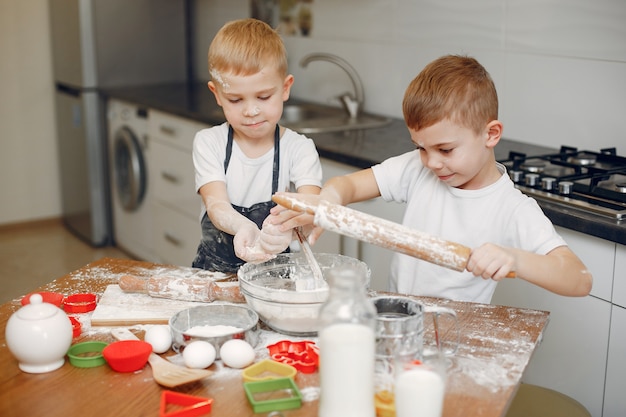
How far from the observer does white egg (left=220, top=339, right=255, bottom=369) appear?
1220 millimetres

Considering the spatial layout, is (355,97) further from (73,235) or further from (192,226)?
(73,235)

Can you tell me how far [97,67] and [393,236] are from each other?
124 inches

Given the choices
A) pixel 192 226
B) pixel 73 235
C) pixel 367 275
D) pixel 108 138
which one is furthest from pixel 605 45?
pixel 73 235

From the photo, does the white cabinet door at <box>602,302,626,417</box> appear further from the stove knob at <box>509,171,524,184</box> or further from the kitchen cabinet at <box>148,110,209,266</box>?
the kitchen cabinet at <box>148,110,209,266</box>

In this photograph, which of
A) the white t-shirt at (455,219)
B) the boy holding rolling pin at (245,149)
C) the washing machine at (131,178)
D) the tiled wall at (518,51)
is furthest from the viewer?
the washing machine at (131,178)

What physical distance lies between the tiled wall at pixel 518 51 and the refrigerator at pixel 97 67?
1219 millimetres

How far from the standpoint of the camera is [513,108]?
2.63 metres

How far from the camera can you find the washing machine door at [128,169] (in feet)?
12.7

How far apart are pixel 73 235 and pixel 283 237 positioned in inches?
134

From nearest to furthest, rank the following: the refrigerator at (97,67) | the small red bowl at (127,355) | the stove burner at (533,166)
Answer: the small red bowl at (127,355) → the stove burner at (533,166) → the refrigerator at (97,67)

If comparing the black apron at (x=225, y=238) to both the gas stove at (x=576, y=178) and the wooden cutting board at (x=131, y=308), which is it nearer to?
the wooden cutting board at (x=131, y=308)

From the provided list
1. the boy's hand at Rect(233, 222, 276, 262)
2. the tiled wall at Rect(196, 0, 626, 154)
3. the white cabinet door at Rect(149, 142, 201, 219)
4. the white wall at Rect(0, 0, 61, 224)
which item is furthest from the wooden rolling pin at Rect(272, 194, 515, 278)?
the white wall at Rect(0, 0, 61, 224)

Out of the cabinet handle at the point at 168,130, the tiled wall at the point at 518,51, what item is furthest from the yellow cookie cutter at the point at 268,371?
A: the cabinet handle at the point at 168,130

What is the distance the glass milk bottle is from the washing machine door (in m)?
2.99
